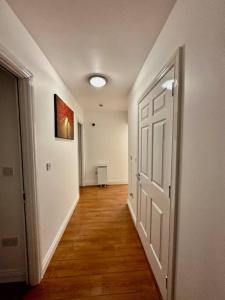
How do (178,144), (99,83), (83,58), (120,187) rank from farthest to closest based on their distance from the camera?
(120,187) < (99,83) < (83,58) < (178,144)

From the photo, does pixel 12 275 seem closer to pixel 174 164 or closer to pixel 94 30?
pixel 174 164

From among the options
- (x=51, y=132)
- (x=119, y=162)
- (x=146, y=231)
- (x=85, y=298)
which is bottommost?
(x=85, y=298)

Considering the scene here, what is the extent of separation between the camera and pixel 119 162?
5.00 meters

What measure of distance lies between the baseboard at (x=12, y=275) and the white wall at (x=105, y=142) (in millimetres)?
3347

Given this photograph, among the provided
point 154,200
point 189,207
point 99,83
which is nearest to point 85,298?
point 154,200

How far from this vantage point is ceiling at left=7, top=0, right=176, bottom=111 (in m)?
1.10

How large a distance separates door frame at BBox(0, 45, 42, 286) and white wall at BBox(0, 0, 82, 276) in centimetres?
9

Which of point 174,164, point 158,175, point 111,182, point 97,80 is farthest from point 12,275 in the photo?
point 111,182

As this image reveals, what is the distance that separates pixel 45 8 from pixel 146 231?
232 cm

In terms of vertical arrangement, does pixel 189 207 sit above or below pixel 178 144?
below

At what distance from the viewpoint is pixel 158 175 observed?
145cm

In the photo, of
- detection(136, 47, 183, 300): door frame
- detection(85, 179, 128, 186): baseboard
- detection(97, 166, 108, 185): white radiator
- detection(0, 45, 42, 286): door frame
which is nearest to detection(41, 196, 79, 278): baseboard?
detection(0, 45, 42, 286): door frame

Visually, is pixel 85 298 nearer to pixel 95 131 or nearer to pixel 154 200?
pixel 154 200

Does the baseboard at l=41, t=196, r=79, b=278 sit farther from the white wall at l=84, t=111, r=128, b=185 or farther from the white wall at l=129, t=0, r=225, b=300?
the white wall at l=84, t=111, r=128, b=185
